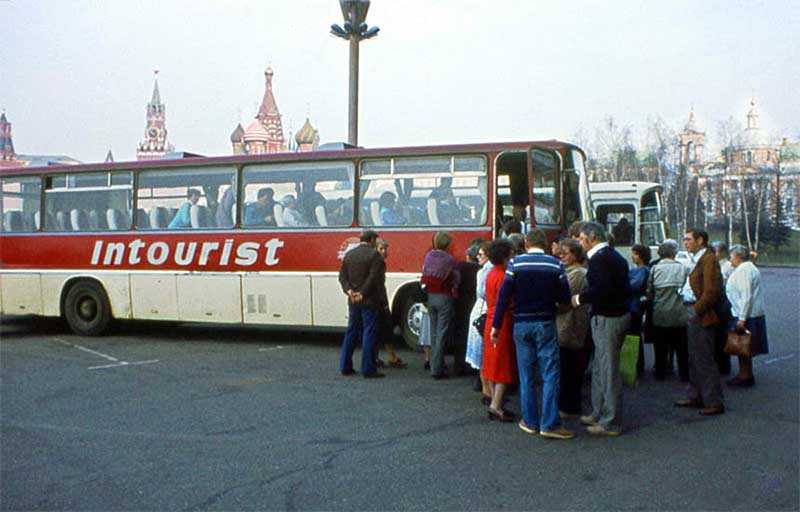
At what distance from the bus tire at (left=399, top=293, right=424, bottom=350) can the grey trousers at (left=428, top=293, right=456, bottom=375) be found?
7.40ft

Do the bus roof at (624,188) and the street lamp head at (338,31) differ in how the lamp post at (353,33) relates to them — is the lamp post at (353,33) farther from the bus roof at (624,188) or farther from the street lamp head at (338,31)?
the bus roof at (624,188)

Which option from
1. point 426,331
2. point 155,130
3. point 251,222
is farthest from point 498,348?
point 155,130

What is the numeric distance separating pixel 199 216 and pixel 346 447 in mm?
8127

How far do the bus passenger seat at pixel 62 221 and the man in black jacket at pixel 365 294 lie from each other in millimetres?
7215

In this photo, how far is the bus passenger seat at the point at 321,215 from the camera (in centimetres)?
1280

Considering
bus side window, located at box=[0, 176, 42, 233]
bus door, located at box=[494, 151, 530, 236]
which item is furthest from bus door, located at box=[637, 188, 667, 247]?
bus side window, located at box=[0, 176, 42, 233]

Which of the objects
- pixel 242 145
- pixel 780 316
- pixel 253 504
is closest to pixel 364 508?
pixel 253 504

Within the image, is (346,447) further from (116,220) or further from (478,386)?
(116,220)

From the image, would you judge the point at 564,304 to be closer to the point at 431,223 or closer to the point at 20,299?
the point at 431,223

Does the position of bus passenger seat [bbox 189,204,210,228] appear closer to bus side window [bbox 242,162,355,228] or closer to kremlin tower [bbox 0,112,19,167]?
bus side window [bbox 242,162,355,228]

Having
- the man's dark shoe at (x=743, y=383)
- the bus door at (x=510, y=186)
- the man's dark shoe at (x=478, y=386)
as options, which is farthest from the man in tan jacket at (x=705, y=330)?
the bus door at (x=510, y=186)

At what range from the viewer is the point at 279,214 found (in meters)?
13.2

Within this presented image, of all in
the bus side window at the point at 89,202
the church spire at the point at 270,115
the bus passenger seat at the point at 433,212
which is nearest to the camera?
the bus passenger seat at the point at 433,212

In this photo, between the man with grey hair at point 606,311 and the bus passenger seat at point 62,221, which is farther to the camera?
the bus passenger seat at point 62,221
